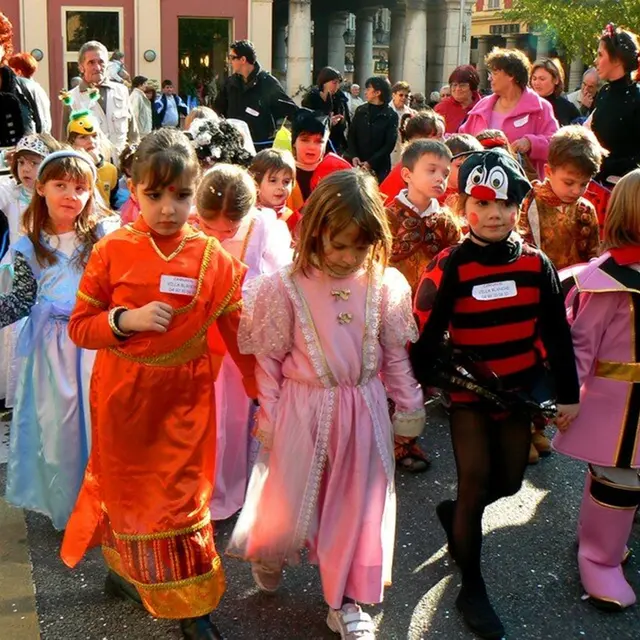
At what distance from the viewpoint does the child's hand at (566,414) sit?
297 cm

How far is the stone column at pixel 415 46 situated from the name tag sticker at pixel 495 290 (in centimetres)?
2543

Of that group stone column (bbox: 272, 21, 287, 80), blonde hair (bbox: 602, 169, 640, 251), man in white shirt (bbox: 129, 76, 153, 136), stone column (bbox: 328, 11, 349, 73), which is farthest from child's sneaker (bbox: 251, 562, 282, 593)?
stone column (bbox: 272, 21, 287, 80)

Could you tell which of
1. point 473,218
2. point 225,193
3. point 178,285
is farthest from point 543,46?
point 178,285

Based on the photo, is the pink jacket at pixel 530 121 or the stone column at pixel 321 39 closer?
the pink jacket at pixel 530 121

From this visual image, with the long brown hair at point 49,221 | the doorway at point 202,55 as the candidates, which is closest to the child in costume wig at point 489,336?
the long brown hair at point 49,221

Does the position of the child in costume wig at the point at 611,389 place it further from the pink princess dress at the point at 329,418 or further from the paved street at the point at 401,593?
the pink princess dress at the point at 329,418

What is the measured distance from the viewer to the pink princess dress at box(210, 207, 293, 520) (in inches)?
144

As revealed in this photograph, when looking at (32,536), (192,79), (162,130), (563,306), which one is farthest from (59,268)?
(192,79)

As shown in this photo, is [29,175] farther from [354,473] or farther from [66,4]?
[66,4]

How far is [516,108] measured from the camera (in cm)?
600

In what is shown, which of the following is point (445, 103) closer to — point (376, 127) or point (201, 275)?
point (376, 127)

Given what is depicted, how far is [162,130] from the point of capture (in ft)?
9.44

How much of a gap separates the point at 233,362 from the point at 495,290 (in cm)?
129

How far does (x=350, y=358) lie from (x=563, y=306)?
773 millimetres
